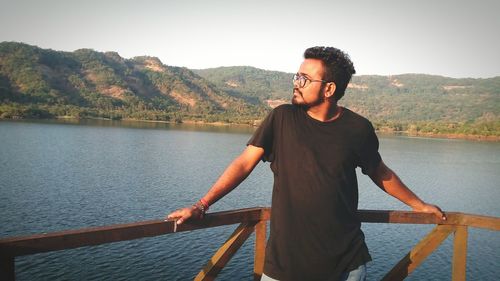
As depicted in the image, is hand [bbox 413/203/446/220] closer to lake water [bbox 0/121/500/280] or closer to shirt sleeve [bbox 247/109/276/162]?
shirt sleeve [bbox 247/109/276/162]

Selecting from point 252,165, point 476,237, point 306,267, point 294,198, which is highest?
point 252,165

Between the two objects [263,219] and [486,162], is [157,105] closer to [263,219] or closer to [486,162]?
[486,162]

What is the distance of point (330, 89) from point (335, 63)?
184 mm

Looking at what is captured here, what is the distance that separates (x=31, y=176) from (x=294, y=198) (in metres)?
31.1

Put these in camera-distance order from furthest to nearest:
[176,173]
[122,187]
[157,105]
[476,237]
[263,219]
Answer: [157,105]
[176,173]
[122,187]
[476,237]
[263,219]

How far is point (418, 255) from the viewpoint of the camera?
3.59 meters

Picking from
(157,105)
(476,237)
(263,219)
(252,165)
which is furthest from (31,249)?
(157,105)

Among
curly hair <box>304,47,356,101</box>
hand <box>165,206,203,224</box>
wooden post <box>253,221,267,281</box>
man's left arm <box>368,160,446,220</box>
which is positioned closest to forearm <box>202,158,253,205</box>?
hand <box>165,206,203,224</box>

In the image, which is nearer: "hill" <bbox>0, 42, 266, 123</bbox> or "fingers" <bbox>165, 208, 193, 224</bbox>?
"fingers" <bbox>165, 208, 193, 224</bbox>

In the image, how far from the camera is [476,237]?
20875mm

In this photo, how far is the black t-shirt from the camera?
2.48 metres

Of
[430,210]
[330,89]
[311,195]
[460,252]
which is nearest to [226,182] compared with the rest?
[311,195]

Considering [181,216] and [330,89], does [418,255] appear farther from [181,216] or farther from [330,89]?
[181,216]

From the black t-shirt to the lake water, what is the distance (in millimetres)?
11841
